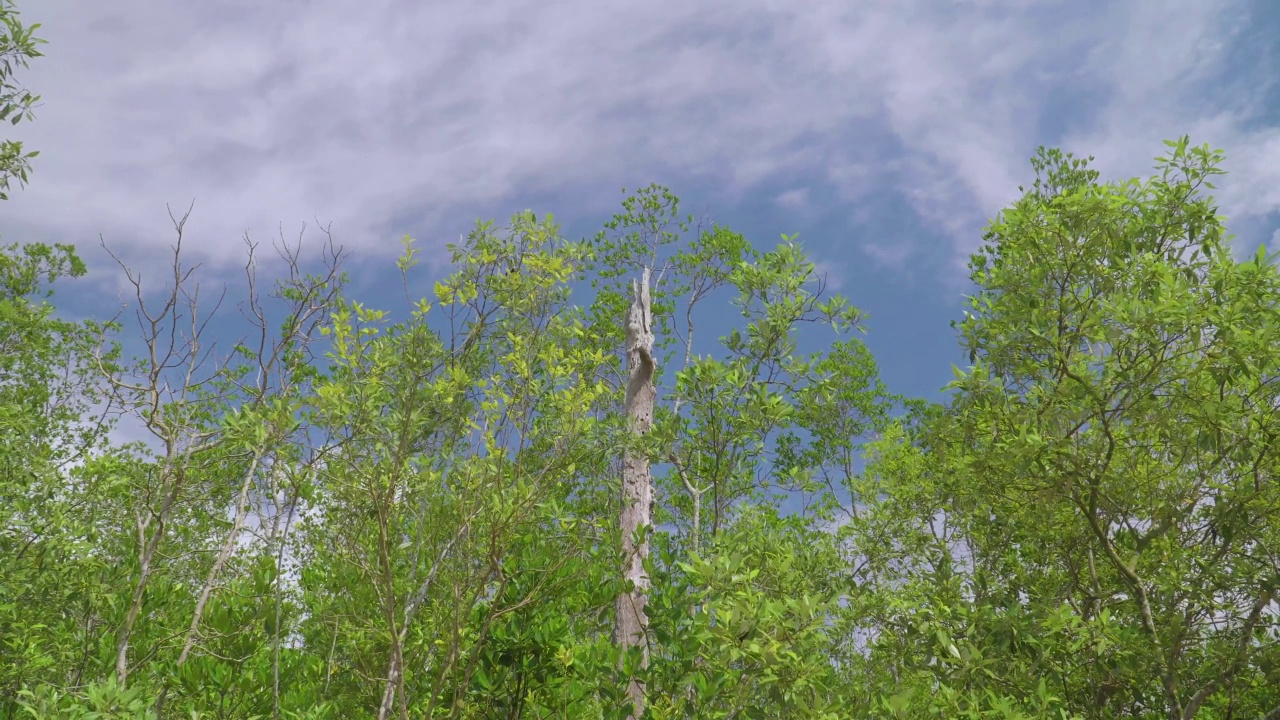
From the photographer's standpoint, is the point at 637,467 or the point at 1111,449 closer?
the point at 1111,449

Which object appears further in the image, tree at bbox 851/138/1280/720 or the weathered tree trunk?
the weathered tree trunk

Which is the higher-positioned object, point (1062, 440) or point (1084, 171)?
point (1084, 171)

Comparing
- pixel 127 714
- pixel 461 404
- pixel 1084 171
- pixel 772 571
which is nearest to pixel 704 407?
pixel 772 571

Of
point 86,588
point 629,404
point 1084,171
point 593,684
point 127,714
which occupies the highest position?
point 1084,171

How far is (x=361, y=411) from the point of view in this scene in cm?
529

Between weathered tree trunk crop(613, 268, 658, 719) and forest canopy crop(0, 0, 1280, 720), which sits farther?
weathered tree trunk crop(613, 268, 658, 719)

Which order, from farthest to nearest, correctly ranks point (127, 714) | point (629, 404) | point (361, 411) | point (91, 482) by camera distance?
1. point (629, 404)
2. point (91, 482)
3. point (361, 411)
4. point (127, 714)

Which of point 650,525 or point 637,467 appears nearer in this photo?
point 650,525

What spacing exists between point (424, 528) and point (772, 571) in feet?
7.80

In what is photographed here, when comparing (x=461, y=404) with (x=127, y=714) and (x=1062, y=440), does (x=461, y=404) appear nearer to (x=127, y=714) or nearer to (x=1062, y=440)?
(x=127, y=714)

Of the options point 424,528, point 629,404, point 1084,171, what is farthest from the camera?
point 1084,171

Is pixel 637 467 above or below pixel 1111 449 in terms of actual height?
above

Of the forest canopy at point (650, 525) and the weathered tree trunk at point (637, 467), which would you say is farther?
the weathered tree trunk at point (637, 467)

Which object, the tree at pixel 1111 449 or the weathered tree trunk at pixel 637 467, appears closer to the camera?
the tree at pixel 1111 449
